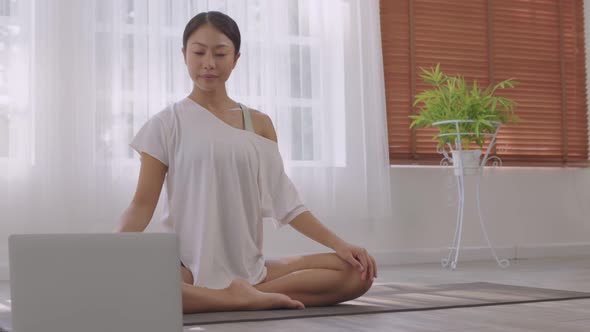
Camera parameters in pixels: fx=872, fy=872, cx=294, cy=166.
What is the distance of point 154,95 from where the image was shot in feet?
14.3

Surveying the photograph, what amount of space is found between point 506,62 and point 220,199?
3.47 metres

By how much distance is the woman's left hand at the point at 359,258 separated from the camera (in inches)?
98.3

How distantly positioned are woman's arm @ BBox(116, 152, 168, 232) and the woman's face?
276 mm

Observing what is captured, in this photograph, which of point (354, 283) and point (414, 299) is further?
point (414, 299)

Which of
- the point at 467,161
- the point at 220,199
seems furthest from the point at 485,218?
the point at 220,199

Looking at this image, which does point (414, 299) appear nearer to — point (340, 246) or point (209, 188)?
point (340, 246)

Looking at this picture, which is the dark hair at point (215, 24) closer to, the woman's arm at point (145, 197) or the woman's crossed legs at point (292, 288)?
the woman's arm at point (145, 197)

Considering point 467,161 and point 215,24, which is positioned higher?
point 215,24

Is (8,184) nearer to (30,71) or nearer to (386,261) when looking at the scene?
(30,71)

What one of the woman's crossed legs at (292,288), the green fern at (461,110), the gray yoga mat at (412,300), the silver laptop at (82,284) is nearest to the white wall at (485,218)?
the green fern at (461,110)

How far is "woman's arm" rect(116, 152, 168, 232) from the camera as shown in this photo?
7.92ft

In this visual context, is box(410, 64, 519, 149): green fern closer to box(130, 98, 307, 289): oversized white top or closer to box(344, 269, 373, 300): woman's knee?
box(344, 269, 373, 300): woman's knee

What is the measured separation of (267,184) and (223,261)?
0.88 ft

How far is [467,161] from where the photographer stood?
4656 millimetres
